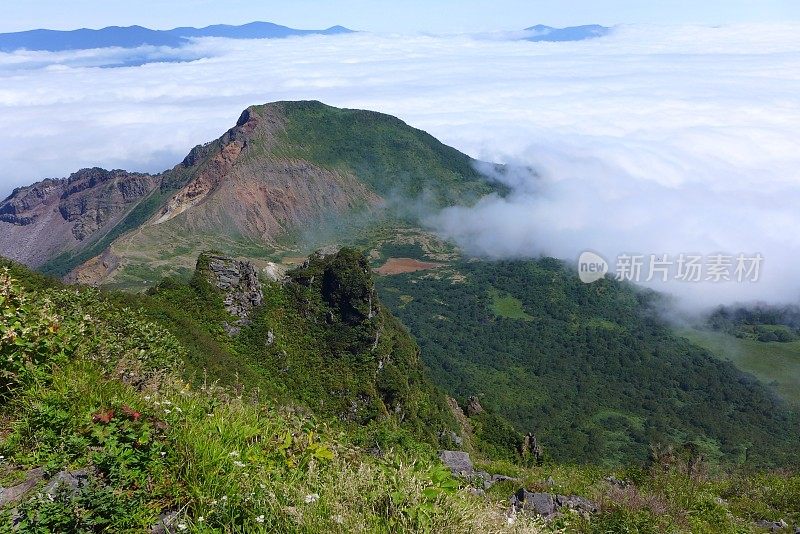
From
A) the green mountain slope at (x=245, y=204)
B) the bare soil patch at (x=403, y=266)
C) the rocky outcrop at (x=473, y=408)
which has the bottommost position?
the bare soil patch at (x=403, y=266)

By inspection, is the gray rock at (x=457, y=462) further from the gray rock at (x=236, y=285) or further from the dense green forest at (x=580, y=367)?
the dense green forest at (x=580, y=367)

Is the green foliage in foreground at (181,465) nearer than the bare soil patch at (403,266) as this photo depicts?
Yes

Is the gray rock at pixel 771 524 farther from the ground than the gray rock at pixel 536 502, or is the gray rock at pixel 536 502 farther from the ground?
the gray rock at pixel 536 502

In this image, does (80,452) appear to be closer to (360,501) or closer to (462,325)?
(360,501)

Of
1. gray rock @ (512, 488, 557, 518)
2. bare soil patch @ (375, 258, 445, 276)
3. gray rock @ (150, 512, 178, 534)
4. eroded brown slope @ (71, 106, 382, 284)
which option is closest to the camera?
gray rock @ (150, 512, 178, 534)

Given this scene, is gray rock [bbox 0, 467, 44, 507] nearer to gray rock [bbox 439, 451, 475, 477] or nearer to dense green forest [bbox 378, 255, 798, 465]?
gray rock [bbox 439, 451, 475, 477]

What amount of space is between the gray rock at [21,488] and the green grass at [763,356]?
132m

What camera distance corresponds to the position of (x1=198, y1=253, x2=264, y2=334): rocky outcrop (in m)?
41.4

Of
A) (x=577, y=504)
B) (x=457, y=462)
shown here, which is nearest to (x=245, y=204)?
(x=457, y=462)

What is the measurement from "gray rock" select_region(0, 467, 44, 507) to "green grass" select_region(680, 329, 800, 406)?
132115 millimetres

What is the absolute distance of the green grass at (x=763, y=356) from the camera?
11694cm

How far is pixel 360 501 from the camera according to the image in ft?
19.6

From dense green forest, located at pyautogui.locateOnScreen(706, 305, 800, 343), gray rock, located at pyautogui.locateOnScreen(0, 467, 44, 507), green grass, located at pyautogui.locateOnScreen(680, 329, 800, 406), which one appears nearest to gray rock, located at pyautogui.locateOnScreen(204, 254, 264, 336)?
gray rock, located at pyautogui.locateOnScreen(0, 467, 44, 507)

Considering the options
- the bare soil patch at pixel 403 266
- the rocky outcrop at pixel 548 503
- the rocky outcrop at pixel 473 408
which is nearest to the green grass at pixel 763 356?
the bare soil patch at pixel 403 266
